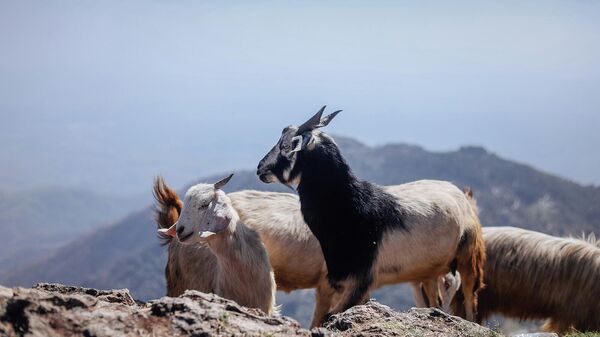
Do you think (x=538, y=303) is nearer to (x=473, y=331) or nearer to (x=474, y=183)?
(x=473, y=331)

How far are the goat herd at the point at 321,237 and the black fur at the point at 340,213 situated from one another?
1 cm

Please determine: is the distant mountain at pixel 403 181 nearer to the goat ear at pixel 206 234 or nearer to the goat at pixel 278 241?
the goat at pixel 278 241

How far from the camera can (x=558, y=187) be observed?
95.6 meters

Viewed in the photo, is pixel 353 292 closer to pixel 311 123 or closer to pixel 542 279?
pixel 311 123

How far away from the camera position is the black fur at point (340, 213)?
812 centimetres

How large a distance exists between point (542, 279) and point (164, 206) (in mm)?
5803

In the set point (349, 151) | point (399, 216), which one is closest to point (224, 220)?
point (399, 216)

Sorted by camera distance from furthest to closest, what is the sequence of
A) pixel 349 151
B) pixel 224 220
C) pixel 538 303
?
pixel 349 151, pixel 538 303, pixel 224 220

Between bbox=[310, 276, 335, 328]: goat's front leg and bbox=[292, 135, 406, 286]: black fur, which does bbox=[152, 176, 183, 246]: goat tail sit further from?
bbox=[310, 276, 335, 328]: goat's front leg

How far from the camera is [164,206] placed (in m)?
8.67

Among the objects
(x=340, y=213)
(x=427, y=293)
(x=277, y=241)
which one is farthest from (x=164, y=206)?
(x=427, y=293)

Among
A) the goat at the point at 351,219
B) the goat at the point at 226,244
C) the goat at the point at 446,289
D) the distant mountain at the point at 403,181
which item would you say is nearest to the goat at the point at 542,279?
the goat at the point at 446,289

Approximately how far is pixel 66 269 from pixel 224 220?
121 metres

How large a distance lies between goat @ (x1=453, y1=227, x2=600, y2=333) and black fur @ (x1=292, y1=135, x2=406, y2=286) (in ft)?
9.43
